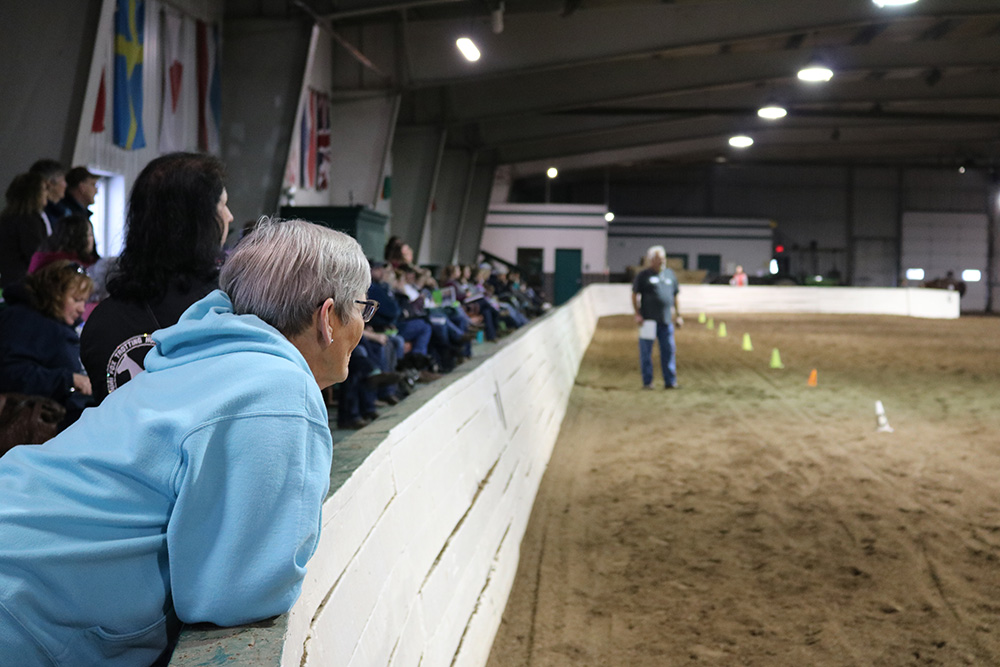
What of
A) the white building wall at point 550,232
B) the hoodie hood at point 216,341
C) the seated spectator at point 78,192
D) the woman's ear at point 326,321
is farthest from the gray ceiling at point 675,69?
the hoodie hood at point 216,341

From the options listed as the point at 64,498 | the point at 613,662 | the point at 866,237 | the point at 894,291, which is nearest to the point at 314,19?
the point at 613,662

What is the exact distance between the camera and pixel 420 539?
3.28 meters

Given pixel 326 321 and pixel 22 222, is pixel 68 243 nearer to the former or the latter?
pixel 22 222

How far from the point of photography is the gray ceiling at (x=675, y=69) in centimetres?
1861

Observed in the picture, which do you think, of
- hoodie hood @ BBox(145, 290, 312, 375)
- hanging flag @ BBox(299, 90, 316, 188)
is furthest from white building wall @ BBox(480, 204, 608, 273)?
hoodie hood @ BBox(145, 290, 312, 375)

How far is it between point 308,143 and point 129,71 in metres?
6.37

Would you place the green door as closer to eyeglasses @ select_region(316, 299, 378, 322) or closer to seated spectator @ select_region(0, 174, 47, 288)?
seated spectator @ select_region(0, 174, 47, 288)

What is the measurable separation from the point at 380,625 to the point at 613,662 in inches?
67.6

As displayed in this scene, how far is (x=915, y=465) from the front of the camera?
7676 millimetres

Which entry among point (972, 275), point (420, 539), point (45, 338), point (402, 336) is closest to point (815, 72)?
point (402, 336)

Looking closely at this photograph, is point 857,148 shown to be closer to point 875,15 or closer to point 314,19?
point 875,15

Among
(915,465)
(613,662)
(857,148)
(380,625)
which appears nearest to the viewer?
(380,625)

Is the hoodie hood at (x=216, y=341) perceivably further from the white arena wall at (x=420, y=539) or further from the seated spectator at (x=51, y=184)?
the seated spectator at (x=51, y=184)

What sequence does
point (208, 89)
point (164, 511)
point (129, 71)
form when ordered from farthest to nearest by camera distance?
1. point (208, 89)
2. point (129, 71)
3. point (164, 511)
